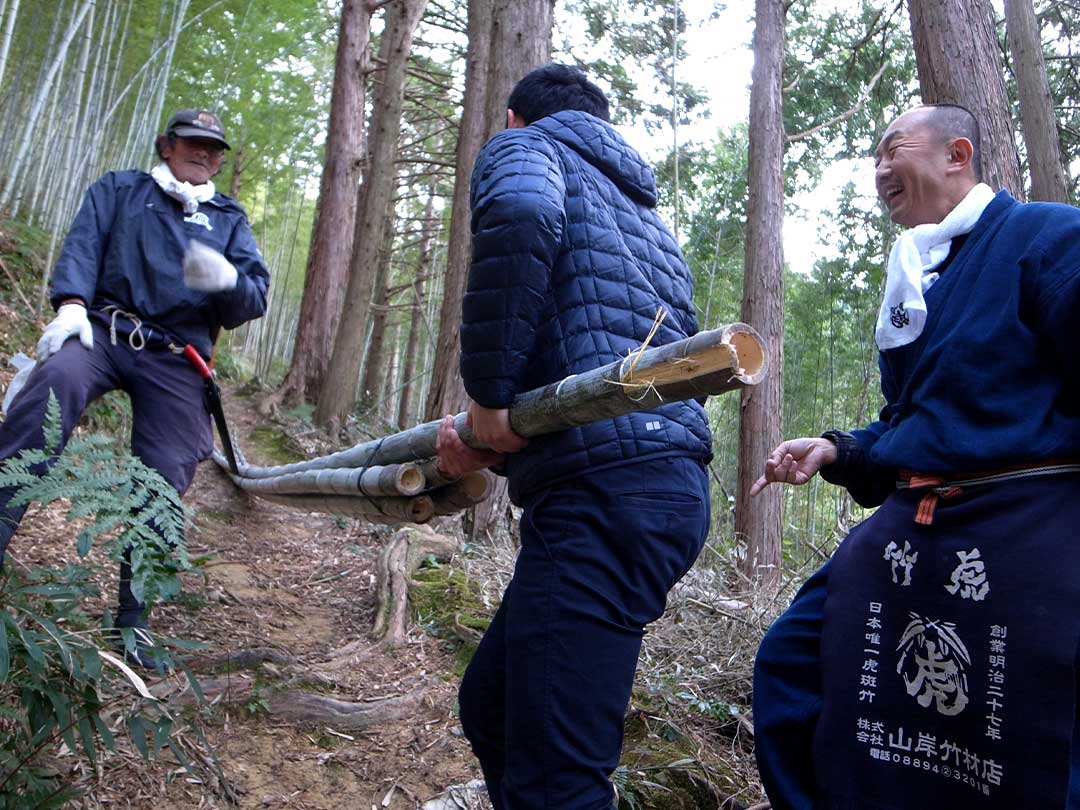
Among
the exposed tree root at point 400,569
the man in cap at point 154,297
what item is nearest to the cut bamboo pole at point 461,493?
the man in cap at point 154,297

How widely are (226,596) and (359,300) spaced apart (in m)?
5.85

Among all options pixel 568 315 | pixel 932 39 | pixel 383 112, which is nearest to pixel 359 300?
pixel 383 112

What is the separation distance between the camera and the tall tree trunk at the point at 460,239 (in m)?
6.02

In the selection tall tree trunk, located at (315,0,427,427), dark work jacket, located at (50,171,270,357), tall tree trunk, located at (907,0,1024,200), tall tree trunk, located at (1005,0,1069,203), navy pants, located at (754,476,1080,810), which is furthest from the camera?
tall tree trunk, located at (315,0,427,427)

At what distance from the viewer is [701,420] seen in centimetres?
212

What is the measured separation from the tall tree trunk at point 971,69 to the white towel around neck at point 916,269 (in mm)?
1891

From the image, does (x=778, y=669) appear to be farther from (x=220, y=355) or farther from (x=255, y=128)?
(x=255, y=128)

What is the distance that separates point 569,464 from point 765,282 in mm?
7177

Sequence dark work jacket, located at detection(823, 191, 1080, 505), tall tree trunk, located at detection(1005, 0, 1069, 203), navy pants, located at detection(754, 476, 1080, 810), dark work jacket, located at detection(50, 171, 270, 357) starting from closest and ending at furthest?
navy pants, located at detection(754, 476, 1080, 810) < dark work jacket, located at detection(823, 191, 1080, 505) < dark work jacket, located at detection(50, 171, 270, 357) < tall tree trunk, located at detection(1005, 0, 1069, 203)

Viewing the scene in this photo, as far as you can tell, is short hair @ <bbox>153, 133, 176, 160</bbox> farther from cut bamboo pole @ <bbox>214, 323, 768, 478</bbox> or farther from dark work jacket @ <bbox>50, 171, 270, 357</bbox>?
cut bamboo pole @ <bbox>214, 323, 768, 478</bbox>

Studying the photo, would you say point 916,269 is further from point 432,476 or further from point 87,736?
point 87,736

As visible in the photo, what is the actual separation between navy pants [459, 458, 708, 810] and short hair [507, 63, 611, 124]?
101 cm

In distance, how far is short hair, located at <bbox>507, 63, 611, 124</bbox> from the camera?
7.64ft

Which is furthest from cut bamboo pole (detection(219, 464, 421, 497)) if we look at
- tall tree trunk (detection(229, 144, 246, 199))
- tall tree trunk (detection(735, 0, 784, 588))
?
tall tree trunk (detection(229, 144, 246, 199))
